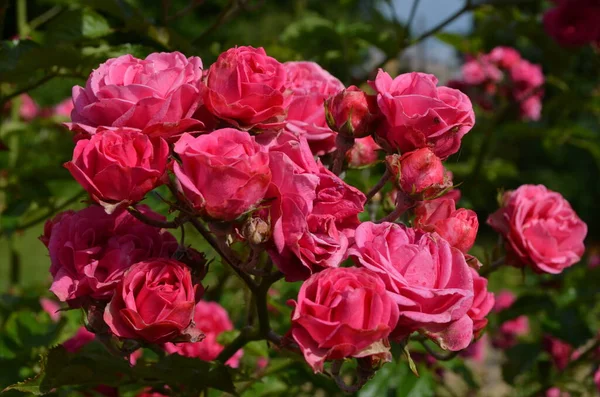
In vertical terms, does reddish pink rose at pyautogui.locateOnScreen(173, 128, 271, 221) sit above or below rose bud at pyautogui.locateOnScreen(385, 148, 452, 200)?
Answer: above

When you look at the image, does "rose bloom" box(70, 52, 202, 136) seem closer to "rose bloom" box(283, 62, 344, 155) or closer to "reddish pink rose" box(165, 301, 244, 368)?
"rose bloom" box(283, 62, 344, 155)

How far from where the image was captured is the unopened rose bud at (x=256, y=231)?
0.87 m

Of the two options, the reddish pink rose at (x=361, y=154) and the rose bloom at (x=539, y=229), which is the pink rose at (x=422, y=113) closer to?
the reddish pink rose at (x=361, y=154)

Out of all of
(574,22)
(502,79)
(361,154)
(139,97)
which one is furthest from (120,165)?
(502,79)

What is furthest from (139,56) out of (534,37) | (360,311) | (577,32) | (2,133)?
(534,37)

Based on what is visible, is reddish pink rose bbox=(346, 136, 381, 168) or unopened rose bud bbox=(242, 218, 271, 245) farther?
reddish pink rose bbox=(346, 136, 381, 168)

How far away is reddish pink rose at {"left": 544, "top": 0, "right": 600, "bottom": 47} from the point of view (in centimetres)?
247

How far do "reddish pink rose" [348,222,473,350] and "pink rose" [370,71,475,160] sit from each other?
0.52 ft

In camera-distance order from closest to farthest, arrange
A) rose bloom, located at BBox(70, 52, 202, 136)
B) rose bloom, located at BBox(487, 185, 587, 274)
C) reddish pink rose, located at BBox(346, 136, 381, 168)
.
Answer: rose bloom, located at BBox(70, 52, 202, 136), reddish pink rose, located at BBox(346, 136, 381, 168), rose bloom, located at BBox(487, 185, 587, 274)

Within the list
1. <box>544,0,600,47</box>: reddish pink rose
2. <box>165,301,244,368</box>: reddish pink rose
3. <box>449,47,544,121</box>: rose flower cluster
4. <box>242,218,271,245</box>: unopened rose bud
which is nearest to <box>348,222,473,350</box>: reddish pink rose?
<box>242,218,271,245</box>: unopened rose bud

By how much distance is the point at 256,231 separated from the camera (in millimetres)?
872

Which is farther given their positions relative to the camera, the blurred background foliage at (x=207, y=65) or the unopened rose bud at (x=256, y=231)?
the blurred background foliage at (x=207, y=65)

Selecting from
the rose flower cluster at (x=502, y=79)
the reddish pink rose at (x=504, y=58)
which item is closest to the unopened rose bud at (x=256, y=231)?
the rose flower cluster at (x=502, y=79)

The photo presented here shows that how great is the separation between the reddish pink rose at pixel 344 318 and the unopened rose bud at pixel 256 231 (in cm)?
9
